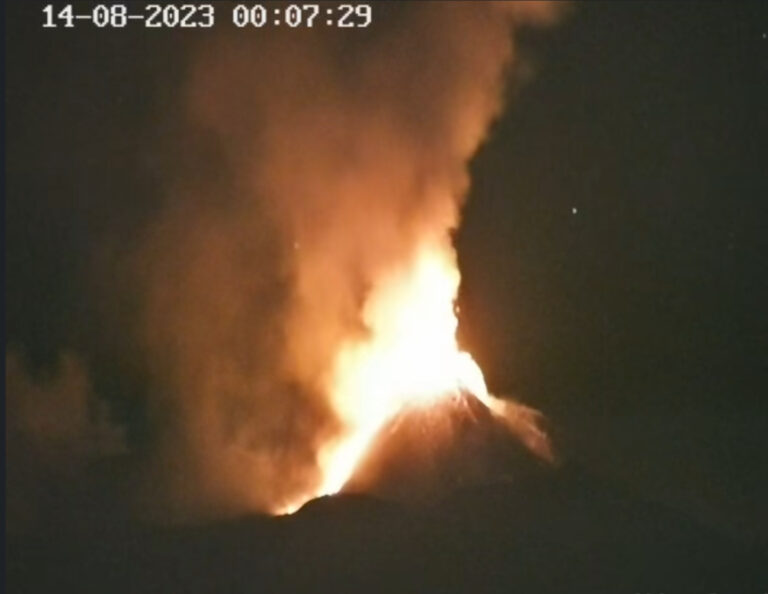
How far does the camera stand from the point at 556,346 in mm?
2164

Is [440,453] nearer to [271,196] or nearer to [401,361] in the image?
[401,361]

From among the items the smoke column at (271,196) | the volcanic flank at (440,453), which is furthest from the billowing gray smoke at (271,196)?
the volcanic flank at (440,453)

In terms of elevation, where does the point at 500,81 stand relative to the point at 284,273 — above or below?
above

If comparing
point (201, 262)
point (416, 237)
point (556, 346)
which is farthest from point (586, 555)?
point (201, 262)

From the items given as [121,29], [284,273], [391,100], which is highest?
[121,29]

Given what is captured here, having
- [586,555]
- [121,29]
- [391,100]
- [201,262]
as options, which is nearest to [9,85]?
[121,29]

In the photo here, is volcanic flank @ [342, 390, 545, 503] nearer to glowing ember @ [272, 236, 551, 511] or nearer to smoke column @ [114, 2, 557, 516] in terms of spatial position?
glowing ember @ [272, 236, 551, 511]

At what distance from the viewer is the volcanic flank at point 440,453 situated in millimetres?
2227

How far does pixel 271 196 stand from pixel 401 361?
36cm

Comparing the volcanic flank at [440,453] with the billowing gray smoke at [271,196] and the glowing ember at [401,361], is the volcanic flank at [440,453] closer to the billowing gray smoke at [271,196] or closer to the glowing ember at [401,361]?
the glowing ember at [401,361]

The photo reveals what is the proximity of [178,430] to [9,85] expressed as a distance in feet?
2.01

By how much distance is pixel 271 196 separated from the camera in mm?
2180

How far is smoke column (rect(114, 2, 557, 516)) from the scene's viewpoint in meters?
2.15

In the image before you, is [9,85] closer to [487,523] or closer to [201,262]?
[201,262]
